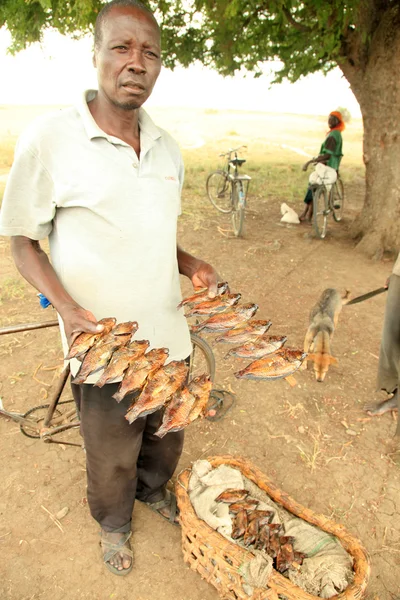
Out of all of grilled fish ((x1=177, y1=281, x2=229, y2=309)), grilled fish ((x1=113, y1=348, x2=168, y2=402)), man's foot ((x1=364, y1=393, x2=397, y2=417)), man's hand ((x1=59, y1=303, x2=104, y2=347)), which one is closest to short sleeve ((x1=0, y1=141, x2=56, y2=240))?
man's hand ((x1=59, y1=303, x2=104, y2=347))

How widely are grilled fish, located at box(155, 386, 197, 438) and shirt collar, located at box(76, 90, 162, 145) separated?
1243 mm

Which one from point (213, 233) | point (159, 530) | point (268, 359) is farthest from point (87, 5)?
point (213, 233)

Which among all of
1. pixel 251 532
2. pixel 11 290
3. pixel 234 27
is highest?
pixel 234 27

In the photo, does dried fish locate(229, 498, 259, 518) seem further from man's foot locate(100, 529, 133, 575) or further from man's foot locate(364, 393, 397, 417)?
man's foot locate(364, 393, 397, 417)

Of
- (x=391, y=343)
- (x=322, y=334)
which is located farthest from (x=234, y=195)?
(x=391, y=343)

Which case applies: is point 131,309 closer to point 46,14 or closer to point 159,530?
point 159,530

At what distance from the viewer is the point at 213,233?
9.08 m

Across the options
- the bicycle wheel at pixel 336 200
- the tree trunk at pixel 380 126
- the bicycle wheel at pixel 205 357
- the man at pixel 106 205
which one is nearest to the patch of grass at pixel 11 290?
the bicycle wheel at pixel 205 357

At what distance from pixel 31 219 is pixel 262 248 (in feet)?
21.4

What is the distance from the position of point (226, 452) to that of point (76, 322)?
7.29 ft

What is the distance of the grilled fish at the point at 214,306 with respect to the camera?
105 inches

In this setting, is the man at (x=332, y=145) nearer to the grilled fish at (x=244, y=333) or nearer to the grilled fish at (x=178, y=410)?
the grilled fish at (x=244, y=333)

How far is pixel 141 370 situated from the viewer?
85.6 inches

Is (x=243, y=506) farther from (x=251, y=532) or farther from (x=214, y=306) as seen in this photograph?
(x=214, y=306)
